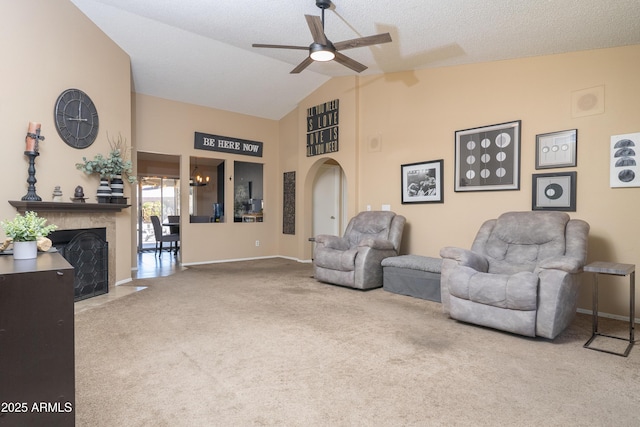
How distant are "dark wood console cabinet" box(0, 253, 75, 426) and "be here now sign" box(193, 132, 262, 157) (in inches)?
228

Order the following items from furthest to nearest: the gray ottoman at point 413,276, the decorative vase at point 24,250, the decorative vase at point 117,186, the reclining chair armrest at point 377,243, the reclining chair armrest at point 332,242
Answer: the reclining chair armrest at point 332,242 < the reclining chair armrest at point 377,243 < the decorative vase at point 117,186 < the gray ottoman at point 413,276 < the decorative vase at point 24,250

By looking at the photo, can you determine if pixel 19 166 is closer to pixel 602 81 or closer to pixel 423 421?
pixel 423 421

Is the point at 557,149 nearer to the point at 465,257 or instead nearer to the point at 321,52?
the point at 465,257

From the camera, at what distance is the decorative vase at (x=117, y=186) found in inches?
177

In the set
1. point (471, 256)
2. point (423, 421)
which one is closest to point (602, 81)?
point (471, 256)

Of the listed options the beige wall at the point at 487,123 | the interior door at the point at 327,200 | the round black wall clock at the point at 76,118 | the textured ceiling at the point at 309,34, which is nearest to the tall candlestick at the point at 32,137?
the round black wall clock at the point at 76,118

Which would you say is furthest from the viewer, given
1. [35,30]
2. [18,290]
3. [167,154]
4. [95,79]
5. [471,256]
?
[167,154]

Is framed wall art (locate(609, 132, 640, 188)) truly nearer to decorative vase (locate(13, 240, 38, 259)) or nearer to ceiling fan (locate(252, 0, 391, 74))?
ceiling fan (locate(252, 0, 391, 74))

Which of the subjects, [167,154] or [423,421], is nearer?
[423,421]

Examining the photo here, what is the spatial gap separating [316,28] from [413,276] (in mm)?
2909

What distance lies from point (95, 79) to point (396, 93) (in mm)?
4108

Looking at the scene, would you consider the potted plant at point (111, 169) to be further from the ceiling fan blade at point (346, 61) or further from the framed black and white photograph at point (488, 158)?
the framed black and white photograph at point (488, 158)

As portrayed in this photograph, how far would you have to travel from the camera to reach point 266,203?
7777 mm

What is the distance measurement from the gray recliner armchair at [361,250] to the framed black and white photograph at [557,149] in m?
1.84
